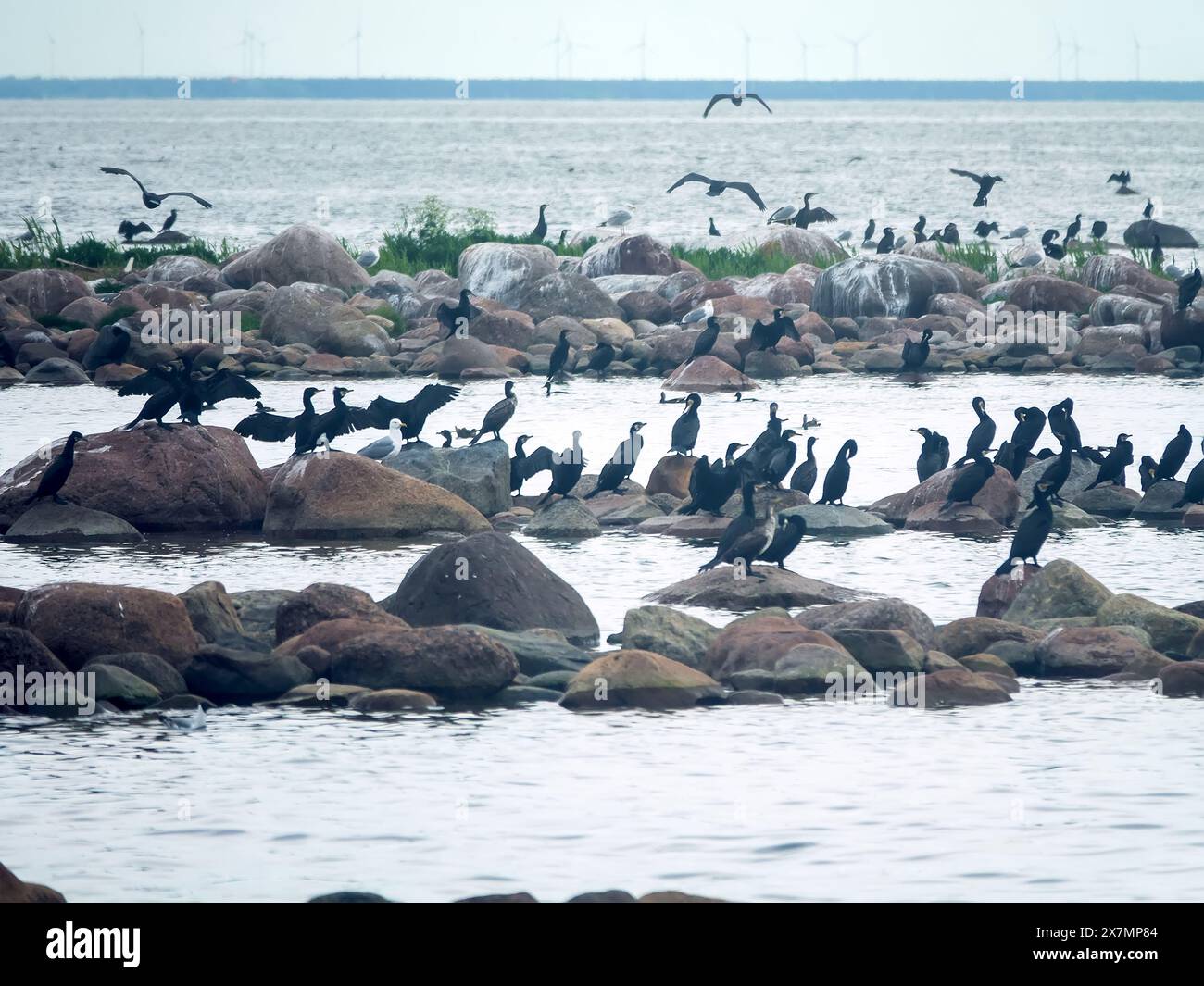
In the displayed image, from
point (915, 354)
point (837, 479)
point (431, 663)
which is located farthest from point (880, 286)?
point (431, 663)

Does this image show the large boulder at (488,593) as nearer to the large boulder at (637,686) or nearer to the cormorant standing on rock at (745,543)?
the large boulder at (637,686)

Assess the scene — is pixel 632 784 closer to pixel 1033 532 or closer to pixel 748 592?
pixel 748 592

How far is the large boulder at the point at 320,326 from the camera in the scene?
3300cm

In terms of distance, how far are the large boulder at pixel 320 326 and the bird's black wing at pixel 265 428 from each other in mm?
12356

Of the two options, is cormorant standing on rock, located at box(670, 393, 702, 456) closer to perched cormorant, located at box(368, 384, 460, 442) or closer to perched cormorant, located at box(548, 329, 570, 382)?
perched cormorant, located at box(368, 384, 460, 442)

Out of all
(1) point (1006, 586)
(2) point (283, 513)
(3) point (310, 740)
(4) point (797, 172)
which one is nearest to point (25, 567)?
(2) point (283, 513)

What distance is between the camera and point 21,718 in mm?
12023

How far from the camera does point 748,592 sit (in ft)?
49.5

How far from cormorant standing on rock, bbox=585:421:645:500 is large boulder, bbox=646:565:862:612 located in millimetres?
4076

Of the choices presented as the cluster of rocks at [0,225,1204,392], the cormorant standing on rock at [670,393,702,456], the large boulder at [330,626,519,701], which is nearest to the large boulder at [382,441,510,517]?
the cormorant standing on rock at [670,393,702,456]

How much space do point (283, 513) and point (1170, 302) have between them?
824 inches

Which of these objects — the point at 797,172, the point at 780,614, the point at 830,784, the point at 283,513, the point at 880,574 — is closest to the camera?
the point at 830,784

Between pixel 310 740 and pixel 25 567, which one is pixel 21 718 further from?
pixel 25 567
